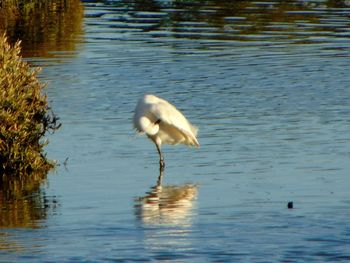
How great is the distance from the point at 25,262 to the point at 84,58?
1607 cm

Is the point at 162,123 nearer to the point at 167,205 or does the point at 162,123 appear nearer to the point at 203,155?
the point at 203,155

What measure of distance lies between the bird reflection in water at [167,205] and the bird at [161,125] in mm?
1168

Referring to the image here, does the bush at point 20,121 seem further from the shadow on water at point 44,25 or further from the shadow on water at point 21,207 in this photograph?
the shadow on water at point 44,25

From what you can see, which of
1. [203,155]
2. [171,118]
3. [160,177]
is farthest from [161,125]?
[160,177]

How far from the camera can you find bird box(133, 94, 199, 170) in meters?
15.5

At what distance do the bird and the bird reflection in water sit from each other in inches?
46.0

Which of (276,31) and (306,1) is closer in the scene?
(276,31)

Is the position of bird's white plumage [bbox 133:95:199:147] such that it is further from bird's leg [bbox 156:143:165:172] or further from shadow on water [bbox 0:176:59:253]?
shadow on water [bbox 0:176:59:253]

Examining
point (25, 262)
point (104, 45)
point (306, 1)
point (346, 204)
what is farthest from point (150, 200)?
point (306, 1)

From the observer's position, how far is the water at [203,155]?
11.1 m

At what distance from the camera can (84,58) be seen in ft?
85.8

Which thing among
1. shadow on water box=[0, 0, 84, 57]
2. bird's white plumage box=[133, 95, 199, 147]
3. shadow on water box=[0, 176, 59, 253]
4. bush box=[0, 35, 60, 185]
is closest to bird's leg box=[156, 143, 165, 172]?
bird's white plumage box=[133, 95, 199, 147]

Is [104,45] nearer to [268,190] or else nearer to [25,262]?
[268,190]

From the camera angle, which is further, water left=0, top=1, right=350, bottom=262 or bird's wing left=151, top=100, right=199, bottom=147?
bird's wing left=151, top=100, right=199, bottom=147
